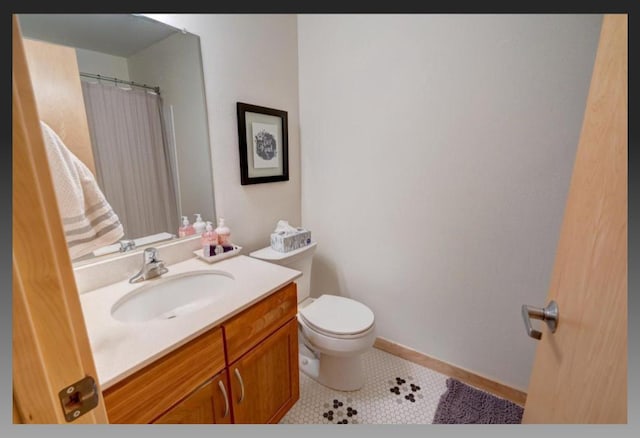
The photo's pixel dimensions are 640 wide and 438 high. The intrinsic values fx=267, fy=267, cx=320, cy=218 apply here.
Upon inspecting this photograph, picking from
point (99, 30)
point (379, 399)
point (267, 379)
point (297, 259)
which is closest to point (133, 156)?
point (99, 30)

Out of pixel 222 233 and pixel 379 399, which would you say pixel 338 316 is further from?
pixel 222 233

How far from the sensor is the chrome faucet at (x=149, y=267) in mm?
1115

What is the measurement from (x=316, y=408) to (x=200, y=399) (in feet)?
2.60

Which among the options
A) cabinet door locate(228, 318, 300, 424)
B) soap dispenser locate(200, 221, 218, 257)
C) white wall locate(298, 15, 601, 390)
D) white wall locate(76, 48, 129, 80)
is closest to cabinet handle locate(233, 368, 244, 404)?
cabinet door locate(228, 318, 300, 424)

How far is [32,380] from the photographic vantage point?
299 millimetres

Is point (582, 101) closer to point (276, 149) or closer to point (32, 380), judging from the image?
point (276, 149)

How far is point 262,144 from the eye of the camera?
5.37ft

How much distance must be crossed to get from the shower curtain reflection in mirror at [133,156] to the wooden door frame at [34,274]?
0.91 m

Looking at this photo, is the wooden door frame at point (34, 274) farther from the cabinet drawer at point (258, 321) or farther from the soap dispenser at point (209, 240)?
the soap dispenser at point (209, 240)

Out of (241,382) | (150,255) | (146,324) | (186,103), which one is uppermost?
(186,103)

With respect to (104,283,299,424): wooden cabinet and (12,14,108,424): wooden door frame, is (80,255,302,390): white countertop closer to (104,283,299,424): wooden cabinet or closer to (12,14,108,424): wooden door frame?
(104,283,299,424): wooden cabinet

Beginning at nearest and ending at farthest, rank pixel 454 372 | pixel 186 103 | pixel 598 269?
pixel 598 269, pixel 186 103, pixel 454 372

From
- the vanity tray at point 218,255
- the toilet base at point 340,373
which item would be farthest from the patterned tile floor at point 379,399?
the vanity tray at point 218,255

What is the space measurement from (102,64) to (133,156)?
0.35m
